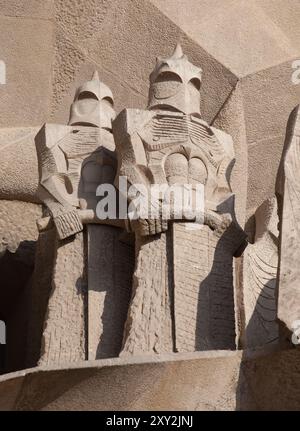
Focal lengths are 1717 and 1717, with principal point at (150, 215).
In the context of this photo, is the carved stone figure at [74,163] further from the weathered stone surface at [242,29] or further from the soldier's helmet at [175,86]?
the weathered stone surface at [242,29]

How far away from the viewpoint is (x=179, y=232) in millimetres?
8266

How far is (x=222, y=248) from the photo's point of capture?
8391 millimetres

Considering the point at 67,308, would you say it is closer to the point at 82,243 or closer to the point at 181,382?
the point at 82,243

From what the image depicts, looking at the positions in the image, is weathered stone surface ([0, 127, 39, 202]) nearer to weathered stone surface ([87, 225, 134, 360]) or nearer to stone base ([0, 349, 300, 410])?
weathered stone surface ([87, 225, 134, 360])

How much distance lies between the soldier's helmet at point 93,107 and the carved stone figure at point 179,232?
0.47 metres

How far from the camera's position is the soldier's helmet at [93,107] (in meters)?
9.23

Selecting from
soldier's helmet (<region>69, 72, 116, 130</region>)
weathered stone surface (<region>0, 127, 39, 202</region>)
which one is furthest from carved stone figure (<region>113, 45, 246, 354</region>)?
weathered stone surface (<region>0, 127, 39, 202</region>)

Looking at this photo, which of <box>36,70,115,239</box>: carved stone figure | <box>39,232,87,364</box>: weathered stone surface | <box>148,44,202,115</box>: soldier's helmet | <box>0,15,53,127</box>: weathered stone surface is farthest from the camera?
<box>0,15,53,127</box>: weathered stone surface

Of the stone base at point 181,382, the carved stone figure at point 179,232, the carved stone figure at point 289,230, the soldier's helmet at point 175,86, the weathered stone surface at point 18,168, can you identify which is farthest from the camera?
the weathered stone surface at point 18,168

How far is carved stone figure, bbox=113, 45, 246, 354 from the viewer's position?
26.4ft

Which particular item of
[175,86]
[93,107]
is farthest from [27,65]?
[175,86]

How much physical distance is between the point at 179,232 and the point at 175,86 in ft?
2.95

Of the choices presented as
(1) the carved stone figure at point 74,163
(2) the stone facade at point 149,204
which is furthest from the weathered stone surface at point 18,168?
(1) the carved stone figure at point 74,163

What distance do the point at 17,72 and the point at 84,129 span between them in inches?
70.7
